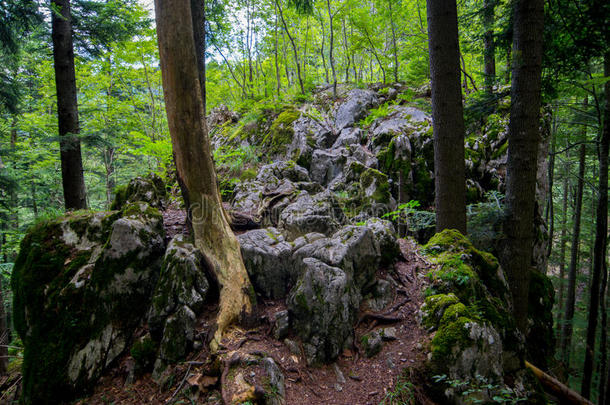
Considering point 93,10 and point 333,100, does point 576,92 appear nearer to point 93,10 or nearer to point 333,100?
point 333,100

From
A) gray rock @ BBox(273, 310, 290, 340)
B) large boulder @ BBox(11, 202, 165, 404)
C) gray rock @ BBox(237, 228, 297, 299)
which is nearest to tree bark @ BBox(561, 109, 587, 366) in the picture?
gray rock @ BBox(237, 228, 297, 299)

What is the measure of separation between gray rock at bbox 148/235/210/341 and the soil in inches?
14.4

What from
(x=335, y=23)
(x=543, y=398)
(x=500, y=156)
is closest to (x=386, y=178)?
(x=500, y=156)

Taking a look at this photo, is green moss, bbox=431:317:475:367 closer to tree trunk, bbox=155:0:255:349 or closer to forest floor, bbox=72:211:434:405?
forest floor, bbox=72:211:434:405

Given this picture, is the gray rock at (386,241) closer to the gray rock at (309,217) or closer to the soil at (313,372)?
the soil at (313,372)

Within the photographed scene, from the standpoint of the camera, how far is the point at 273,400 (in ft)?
8.50

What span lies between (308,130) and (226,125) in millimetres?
5387

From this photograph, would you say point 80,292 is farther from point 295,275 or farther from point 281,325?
point 295,275

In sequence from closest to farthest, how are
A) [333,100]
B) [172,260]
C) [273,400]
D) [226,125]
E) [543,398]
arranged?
[273,400] < [543,398] < [172,260] < [333,100] < [226,125]

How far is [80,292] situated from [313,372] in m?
3.39

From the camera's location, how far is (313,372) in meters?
3.08

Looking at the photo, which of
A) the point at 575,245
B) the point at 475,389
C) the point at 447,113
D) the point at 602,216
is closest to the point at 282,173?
the point at 447,113

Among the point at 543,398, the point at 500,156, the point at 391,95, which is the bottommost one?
the point at 543,398

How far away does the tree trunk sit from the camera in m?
3.86
